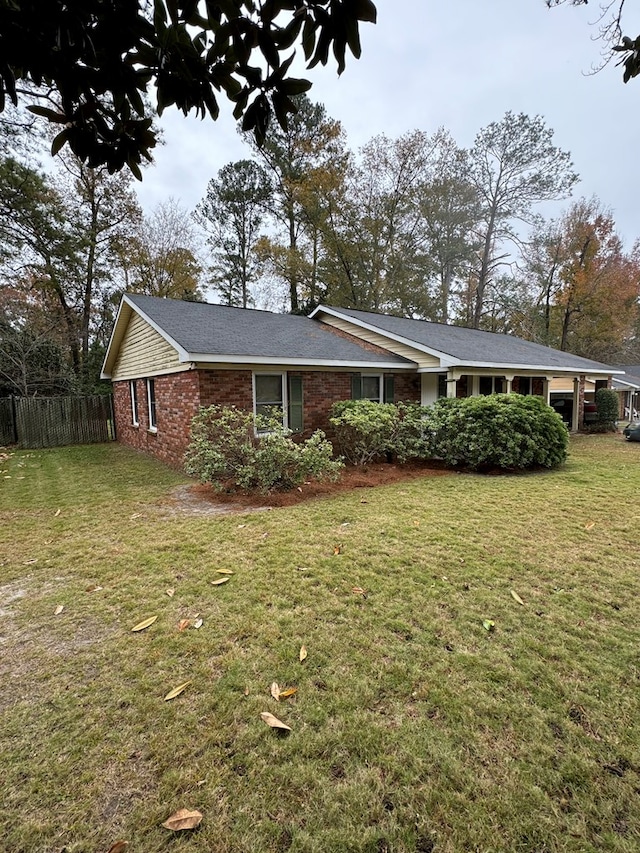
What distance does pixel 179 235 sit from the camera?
2183 cm

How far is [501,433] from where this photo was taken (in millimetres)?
7867

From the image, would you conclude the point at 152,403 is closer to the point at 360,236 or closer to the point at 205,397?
the point at 205,397

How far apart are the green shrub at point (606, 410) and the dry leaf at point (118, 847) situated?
18.1 metres

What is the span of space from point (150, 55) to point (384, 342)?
10458 millimetres

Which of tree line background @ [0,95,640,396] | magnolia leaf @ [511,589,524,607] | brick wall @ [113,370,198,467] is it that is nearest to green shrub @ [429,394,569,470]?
magnolia leaf @ [511,589,524,607]

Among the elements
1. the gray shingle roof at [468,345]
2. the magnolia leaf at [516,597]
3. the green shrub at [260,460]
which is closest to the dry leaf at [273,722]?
the magnolia leaf at [516,597]

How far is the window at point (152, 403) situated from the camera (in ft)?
35.3

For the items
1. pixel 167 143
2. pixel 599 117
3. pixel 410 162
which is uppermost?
pixel 410 162

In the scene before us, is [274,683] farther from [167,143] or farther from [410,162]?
[410,162]

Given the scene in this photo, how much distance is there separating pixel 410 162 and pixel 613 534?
22.8 meters

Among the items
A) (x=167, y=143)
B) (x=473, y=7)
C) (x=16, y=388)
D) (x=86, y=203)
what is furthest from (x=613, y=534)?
(x=86, y=203)

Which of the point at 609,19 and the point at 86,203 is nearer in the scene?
the point at 609,19

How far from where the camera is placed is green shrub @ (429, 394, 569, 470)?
7.88 metres

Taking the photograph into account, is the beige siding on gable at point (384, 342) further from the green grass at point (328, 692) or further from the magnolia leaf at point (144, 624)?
the magnolia leaf at point (144, 624)
